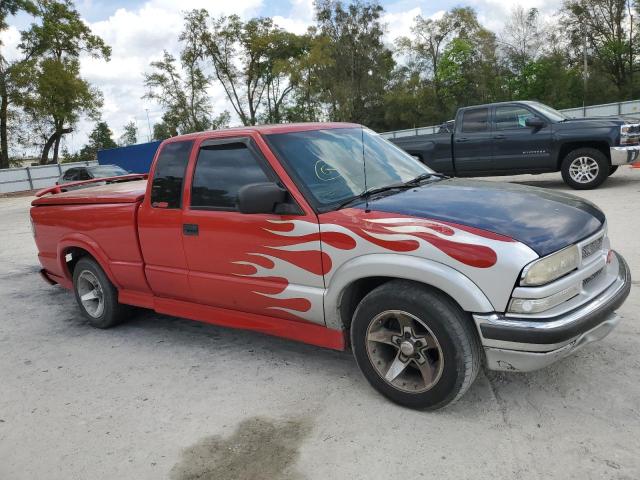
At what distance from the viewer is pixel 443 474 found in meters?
2.53

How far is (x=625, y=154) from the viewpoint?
31.1ft

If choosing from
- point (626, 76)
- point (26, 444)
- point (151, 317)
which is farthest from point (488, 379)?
point (626, 76)

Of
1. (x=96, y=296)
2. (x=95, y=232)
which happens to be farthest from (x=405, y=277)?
(x=96, y=296)

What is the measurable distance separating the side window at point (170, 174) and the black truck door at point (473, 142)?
8.00 metres

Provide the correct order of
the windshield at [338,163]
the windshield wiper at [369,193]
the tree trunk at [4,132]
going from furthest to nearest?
the tree trunk at [4,132] → the windshield at [338,163] → the windshield wiper at [369,193]

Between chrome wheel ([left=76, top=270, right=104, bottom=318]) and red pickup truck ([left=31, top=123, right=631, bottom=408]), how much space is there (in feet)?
1.41

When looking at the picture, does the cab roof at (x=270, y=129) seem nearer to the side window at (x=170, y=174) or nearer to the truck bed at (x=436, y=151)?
the side window at (x=170, y=174)

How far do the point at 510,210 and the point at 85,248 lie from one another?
12.4ft

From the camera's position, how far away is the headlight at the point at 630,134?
953cm

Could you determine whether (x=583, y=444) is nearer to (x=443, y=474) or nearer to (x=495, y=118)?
(x=443, y=474)

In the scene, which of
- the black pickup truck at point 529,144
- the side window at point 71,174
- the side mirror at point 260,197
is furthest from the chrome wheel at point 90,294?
the side window at point 71,174

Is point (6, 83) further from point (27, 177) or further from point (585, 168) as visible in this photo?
point (585, 168)

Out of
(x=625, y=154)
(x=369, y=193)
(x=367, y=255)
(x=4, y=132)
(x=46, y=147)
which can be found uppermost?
(x=4, y=132)

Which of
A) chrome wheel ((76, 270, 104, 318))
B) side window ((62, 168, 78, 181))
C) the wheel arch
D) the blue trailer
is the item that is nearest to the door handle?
chrome wheel ((76, 270, 104, 318))
